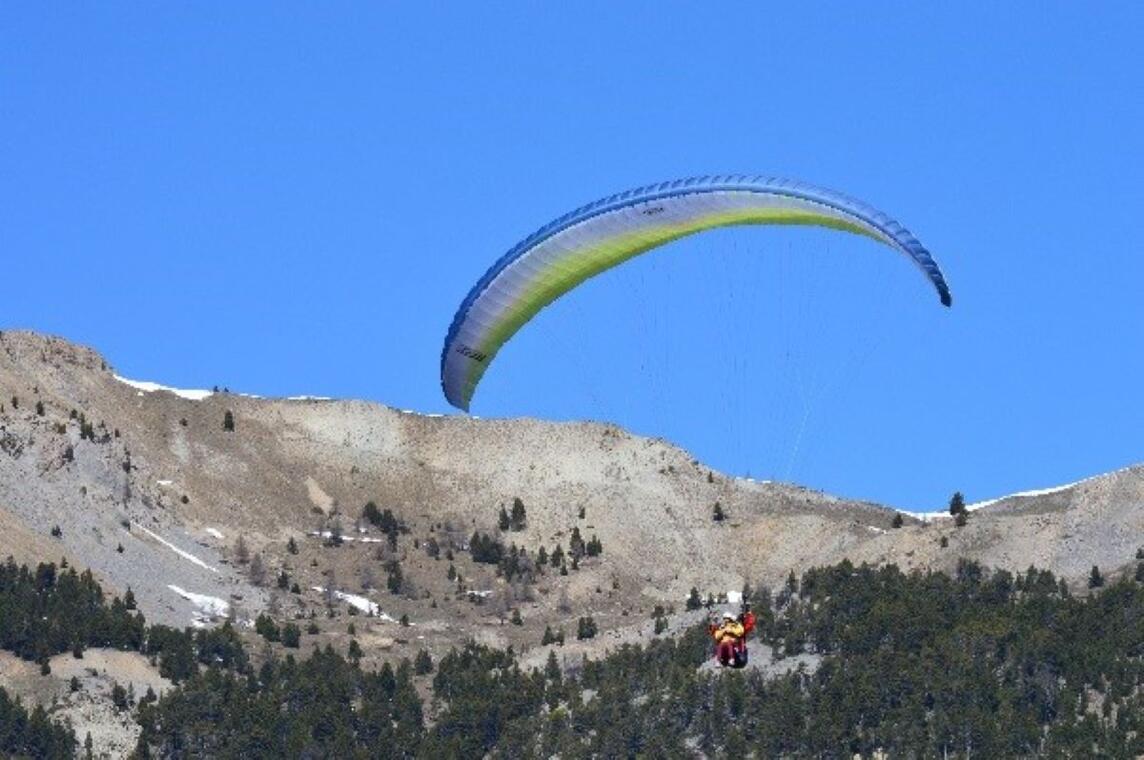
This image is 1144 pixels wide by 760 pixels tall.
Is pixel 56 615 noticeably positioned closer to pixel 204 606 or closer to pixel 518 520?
pixel 204 606

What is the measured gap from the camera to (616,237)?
100688 millimetres

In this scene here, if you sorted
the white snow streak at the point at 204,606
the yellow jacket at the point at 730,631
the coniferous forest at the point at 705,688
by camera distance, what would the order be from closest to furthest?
the yellow jacket at the point at 730,631, the coniferous forest at the point at 705,688, the white snow streak at the point at 204,606

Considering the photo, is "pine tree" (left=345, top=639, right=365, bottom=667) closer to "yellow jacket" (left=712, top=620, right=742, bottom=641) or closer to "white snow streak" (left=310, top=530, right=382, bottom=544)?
"white snow streak" (left=310, top=530, right=382, bottom=544)

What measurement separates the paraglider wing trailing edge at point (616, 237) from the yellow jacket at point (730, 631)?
9.84m

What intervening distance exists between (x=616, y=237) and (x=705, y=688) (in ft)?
173

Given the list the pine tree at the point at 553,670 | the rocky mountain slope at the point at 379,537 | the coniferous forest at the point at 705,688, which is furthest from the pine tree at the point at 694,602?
the pine tree at the point at 553,670

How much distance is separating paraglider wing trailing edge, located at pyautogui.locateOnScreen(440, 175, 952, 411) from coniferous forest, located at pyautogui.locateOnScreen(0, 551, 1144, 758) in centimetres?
4427

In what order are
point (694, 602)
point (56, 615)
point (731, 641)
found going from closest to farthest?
point (731, 641)
point (56, 615)
point (694, 602)

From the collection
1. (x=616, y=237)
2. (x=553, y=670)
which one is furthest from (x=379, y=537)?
(x=616, y=237)

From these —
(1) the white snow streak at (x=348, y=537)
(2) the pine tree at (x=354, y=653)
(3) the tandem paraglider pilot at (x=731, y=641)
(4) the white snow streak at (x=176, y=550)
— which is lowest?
(3) the tandem paraglider pilot at (x=731, y=641)

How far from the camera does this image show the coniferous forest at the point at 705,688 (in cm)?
14712

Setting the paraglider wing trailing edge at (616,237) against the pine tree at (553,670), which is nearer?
the paraglider wing trailing edge at (616,237)

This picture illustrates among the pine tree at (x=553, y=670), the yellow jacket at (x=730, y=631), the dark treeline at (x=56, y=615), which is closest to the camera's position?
the yellow jacket at (x=730, y=631)

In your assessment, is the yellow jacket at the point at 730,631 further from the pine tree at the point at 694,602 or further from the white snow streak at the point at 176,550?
the white snow streak at the point at 176,550
